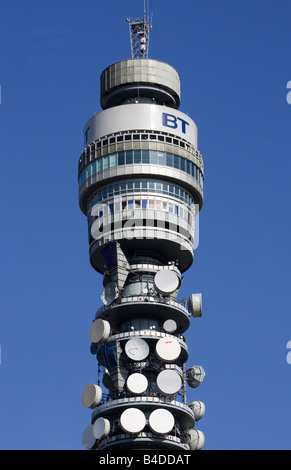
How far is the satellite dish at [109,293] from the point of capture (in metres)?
137

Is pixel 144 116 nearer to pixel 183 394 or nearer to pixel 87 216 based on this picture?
pixel 87 216

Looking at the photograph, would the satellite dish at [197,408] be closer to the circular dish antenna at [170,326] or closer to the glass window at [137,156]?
the circular dish antenna at [170,326]

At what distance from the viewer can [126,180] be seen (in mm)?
143375

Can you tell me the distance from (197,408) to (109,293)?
58.7 feet

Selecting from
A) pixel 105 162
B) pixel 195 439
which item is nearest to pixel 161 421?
pixel 195 439

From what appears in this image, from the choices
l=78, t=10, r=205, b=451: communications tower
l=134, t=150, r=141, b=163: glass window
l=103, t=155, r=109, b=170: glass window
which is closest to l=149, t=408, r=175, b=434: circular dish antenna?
l=78, t=10, r=205, b=451: communications tower

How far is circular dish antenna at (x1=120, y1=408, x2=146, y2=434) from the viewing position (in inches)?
4973

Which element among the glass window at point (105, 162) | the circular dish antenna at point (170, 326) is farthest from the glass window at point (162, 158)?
the circular dish antenna at point (170, 326)

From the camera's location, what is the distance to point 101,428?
129 m

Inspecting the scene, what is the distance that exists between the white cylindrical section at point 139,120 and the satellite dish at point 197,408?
116ft

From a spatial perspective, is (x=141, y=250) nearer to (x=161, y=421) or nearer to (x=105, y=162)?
(x=105, y=162)
